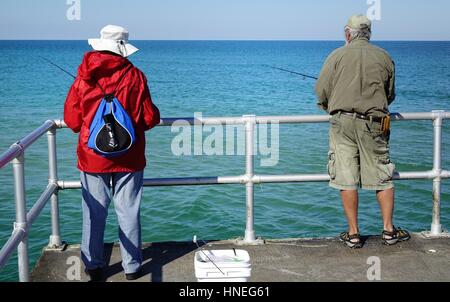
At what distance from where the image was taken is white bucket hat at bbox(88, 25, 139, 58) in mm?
3979

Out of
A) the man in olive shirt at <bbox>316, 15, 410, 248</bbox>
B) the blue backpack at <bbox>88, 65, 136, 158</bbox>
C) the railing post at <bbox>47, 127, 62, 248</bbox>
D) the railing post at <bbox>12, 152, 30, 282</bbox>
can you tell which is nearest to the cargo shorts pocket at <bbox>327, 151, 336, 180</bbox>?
the man in olive shirt at <bbox>316, 15, 410, 248</bbox>

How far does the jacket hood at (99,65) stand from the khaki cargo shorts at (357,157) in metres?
1.65

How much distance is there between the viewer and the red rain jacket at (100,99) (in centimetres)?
394

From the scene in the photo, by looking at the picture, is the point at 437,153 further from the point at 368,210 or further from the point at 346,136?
the point at 368,210

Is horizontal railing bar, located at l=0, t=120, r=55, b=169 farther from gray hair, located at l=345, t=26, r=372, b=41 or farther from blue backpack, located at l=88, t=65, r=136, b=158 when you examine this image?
gray hair, located at l=345, t=26, r=372, b=41

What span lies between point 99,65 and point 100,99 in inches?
7.9

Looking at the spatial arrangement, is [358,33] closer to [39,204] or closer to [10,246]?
[39,204]

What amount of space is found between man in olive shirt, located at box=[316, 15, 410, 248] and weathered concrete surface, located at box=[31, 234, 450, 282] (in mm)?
237

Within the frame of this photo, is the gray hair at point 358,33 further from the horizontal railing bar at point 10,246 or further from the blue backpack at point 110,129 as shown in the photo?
the horizontal railing bar at point 10,246

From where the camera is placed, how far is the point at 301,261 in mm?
4633

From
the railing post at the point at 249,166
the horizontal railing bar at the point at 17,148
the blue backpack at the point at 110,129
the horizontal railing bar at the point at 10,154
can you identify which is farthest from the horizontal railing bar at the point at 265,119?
the horizontal railing bar at the point at 10,154

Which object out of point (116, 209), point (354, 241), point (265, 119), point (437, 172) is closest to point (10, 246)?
point (116, 209)
